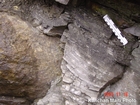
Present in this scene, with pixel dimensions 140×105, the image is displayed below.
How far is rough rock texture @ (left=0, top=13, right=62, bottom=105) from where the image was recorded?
215 cm

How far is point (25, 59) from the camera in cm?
221

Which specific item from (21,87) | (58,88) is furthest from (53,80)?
(21,87)

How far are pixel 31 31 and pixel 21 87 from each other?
65 centimetres

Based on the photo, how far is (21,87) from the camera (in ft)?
7.66

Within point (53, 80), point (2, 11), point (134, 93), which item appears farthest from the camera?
point (53, 80)

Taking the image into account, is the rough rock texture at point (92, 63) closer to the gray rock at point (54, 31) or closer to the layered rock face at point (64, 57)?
the layered rock face at point (64, 57)

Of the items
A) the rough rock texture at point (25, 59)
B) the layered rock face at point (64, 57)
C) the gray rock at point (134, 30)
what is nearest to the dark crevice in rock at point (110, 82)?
the layered rock face at point (64, 57)

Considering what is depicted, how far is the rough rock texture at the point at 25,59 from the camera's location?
2154 millimetres

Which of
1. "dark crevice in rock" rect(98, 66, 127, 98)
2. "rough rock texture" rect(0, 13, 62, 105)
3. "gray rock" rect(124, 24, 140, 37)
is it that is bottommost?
"rough rock texture" rect(0, 13, 62, 105)

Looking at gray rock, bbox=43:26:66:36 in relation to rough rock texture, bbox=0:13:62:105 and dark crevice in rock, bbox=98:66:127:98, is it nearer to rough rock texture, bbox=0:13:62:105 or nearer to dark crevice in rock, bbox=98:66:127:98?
rough rock texture, bbox=0:13:62:105

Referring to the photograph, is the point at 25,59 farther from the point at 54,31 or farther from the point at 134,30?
the point at 134,30

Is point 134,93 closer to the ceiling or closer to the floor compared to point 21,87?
closer to the ceiling

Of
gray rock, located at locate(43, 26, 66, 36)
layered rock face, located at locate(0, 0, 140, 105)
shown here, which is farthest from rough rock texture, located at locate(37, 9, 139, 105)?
gray rock, located at locate(43, 26, 66, 36)

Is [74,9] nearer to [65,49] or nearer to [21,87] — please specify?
[65,49]
